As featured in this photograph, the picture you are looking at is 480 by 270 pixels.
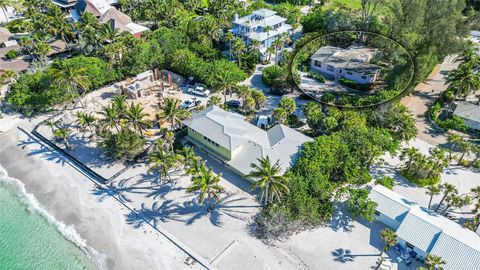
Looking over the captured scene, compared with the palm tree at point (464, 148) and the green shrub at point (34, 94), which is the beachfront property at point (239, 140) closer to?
the palm tree at point (464, 148)

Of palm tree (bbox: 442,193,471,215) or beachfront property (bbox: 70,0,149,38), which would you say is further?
beachfront property (bbox: 70,0,149,38)

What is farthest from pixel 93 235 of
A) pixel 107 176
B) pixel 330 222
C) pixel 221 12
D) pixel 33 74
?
pixel 221 12

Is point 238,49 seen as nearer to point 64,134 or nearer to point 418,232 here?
point 64,134

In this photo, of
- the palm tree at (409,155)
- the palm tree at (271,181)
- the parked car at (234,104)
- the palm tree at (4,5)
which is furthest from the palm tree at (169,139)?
the palm tree at (4,5)

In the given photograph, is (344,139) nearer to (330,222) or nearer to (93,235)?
(330,222)

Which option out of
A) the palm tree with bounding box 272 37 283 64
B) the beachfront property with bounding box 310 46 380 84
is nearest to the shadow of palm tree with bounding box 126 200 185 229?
the palm tree with bounding box 272 37 283 64

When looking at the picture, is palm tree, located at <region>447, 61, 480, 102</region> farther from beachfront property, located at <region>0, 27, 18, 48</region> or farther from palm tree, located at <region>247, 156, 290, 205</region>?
beachfront property, located at <region>0, 27, 18, 48</region>
